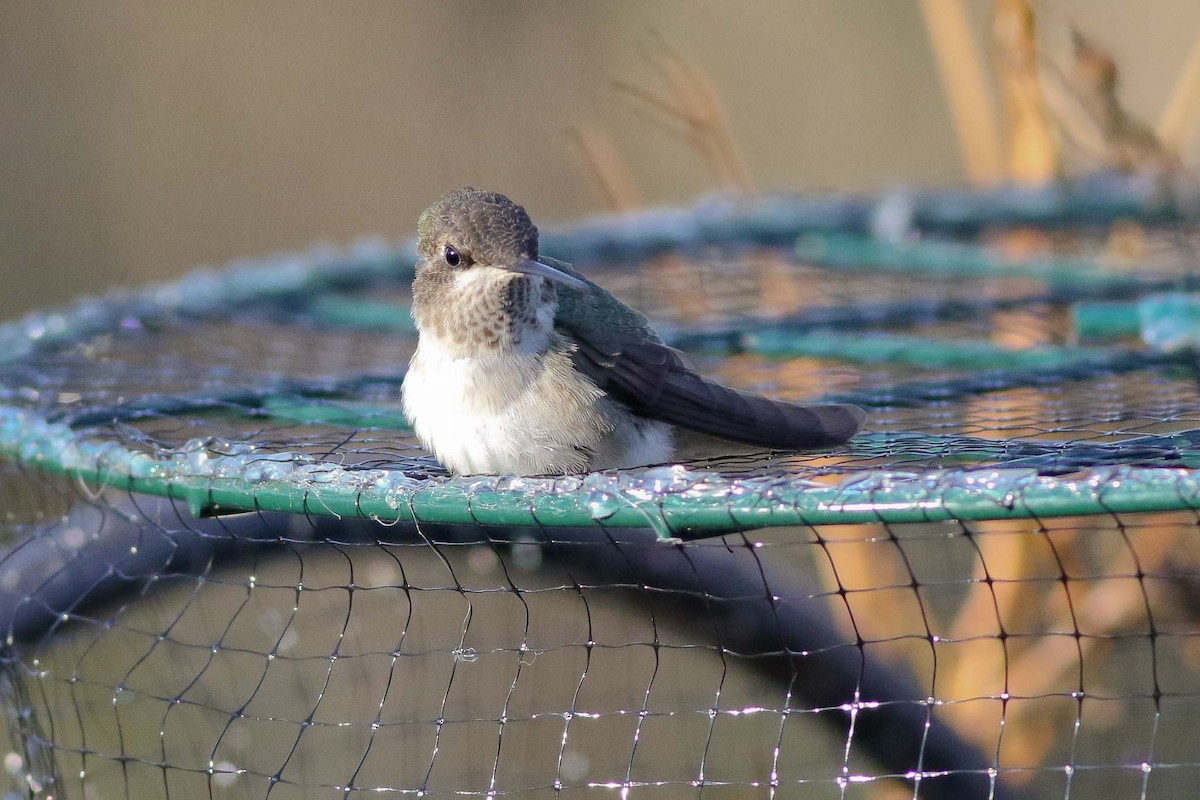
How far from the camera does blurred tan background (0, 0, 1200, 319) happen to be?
885cm

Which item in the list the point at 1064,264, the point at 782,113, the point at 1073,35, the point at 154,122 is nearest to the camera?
the point at 1073,35

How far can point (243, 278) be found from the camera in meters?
4.39

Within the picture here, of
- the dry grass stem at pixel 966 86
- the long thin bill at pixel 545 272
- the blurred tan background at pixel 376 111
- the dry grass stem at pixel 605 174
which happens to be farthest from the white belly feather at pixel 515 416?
the blurred tan background at pixel 376 111

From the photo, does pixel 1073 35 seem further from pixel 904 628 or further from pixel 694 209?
pixel 904 628

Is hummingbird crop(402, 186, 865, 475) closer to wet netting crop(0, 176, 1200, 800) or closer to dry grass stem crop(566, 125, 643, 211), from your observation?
wet netting crop(0, 176, 1200, 800)

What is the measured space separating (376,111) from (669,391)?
7.61 meters

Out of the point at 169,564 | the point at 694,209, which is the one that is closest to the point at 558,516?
the point at 169,564

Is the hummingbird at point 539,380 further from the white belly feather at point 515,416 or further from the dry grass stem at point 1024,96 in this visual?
the dry grass stem at point 1024,96

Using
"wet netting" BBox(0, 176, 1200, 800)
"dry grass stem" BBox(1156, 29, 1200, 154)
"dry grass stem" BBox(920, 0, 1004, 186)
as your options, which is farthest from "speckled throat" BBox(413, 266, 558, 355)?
"dry grass stem" BBox(1156, 29, 1200, 154)

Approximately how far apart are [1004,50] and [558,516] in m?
2.89

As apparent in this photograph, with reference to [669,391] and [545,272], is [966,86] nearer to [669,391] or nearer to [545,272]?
[669,391]

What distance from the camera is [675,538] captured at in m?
2.11

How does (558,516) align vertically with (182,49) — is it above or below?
below

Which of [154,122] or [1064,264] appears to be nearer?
[1064,264]
